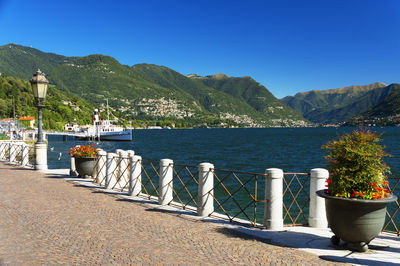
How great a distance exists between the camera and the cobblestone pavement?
5.90 metres

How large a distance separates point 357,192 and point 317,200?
2.11 meters

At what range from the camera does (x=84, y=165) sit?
15.9 m

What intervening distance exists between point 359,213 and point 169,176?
6035mm

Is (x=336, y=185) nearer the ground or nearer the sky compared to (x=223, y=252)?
nearer the sky

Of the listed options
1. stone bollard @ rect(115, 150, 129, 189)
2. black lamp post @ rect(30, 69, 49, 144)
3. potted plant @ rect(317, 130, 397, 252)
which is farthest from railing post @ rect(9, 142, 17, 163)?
potted plant @ rect(317, 130, 397, 252)

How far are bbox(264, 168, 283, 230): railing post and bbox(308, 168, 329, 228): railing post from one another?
0.86 m

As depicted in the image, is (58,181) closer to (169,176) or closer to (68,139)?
(169,176)

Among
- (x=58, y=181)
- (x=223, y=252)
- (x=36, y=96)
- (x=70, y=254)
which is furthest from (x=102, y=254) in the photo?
(x=36, y=96)

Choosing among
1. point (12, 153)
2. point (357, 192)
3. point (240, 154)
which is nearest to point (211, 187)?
point (357, 192)

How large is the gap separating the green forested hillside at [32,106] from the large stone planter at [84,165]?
129554 mm

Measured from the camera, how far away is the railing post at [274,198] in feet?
25.4

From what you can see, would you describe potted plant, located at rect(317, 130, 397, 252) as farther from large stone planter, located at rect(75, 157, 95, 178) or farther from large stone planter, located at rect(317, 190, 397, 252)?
large stone planter, located at rect(75, 157, 95, 178)

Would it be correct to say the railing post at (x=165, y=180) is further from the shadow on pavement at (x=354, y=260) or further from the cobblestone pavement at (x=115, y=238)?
the shadow on pavement at (x=354, y=260)

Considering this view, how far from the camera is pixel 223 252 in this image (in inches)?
248
